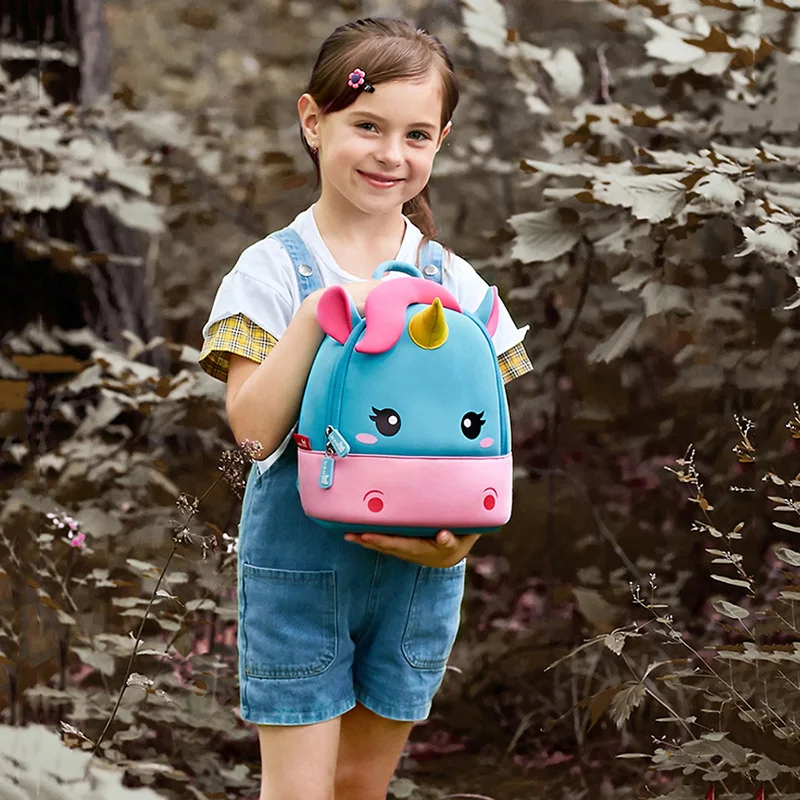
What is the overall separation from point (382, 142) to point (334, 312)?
1.13 feet

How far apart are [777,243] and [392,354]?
3.21 feet

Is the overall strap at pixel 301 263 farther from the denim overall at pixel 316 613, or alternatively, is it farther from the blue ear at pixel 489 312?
the blue ear at pixel 489 312

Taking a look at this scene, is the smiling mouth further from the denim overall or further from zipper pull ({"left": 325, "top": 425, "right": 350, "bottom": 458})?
zipper pull ({"left": 325, "top": 425, "right": 350, "bottom": 458})

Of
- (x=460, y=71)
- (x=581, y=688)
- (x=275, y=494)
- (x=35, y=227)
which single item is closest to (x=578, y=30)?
(x=460, y=71)

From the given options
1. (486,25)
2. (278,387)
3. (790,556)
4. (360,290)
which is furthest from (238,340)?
(486,25)

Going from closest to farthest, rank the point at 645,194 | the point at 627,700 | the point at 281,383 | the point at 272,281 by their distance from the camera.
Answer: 1. the point at 281,383
2. the point at 272,281
3. the point at 627,700
4. the point at 645,194

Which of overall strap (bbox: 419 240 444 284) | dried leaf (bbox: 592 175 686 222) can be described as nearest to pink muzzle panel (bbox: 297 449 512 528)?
overall strap (bbox: 419 240 444 284)

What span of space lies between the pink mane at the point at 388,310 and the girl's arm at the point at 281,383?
72 millimetres

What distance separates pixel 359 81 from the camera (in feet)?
6.36

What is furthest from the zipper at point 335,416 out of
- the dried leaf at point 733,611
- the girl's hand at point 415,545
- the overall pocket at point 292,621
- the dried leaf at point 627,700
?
the dried leaf at point 733,611

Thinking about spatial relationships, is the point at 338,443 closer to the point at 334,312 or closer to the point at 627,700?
the point at 334,312

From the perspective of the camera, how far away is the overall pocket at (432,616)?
2049 millimetres

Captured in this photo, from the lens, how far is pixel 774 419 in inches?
134

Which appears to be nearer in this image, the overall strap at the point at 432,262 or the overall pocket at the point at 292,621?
the overall pocket at the point at 292,621
